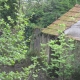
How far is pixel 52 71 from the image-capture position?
8.86 metres

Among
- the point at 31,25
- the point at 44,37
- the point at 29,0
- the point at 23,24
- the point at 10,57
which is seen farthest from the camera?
the point at 29,0

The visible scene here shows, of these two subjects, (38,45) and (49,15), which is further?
(49,15)

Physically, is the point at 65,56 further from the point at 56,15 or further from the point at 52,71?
the point at 56,15

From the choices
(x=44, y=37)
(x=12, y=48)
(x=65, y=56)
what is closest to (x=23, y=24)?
(x=12, y=48)

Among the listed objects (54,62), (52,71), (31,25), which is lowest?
(52,71)

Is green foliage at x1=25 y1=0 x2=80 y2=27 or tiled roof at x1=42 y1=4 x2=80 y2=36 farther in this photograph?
green foliage at x1=25 y1=0 x2=80 y2=27

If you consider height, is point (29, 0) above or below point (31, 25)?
above

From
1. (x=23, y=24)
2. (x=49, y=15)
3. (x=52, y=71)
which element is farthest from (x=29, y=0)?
(x=23, y=24)

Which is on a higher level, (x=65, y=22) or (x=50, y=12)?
(x=50, y=12)

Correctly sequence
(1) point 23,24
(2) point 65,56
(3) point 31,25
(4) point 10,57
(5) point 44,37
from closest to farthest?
1. (4) point 10,57
2. (1) point 23,24
3. (2) point 65,56
4. (5) point 44,37
5. (3) point 31,25

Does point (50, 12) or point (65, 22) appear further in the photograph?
point (50, 12)

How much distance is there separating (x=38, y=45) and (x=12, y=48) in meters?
6.57

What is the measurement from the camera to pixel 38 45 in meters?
10.7

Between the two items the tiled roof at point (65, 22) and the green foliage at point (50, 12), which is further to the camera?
the green foliage at point (50, 12)
